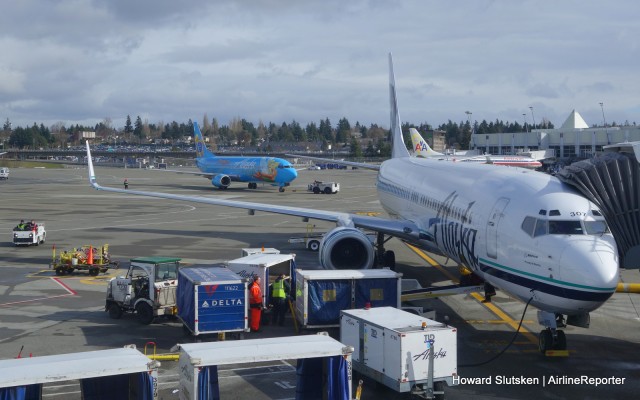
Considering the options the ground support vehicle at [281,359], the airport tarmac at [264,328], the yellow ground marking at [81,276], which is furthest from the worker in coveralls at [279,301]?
the yellow ground marking at [81,276]

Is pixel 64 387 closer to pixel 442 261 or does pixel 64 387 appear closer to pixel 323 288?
pixel 323 288

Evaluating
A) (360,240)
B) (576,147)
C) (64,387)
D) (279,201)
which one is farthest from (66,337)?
(576,147)

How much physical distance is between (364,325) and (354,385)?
1343mm

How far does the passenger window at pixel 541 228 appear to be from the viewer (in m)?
17.6

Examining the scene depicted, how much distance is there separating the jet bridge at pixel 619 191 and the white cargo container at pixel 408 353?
6.47 meters

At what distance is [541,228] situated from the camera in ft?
58.1

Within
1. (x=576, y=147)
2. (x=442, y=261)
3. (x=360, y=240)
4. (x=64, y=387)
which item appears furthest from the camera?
(x=576, y=147)

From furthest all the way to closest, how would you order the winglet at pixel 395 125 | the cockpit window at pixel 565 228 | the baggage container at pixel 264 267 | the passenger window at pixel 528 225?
the winglet at pixel 395 125
the baggage container at pixel 264 267
the passenger window at pixel 528 225
the cockpit window at pixel 565 228

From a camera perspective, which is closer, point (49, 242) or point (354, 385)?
point (354, 385)

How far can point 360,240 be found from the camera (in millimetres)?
26969

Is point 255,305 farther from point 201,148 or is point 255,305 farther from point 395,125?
point 201,148

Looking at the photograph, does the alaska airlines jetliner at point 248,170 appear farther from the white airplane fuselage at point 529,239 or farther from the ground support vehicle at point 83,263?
the white airplane fuselage at point 529,239

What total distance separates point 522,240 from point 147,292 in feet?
39.0

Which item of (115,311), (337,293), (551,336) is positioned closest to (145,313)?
(115,311)
